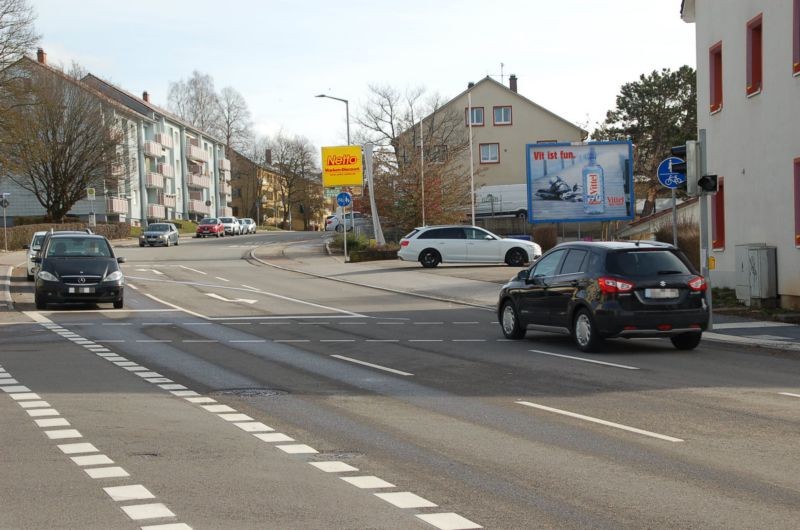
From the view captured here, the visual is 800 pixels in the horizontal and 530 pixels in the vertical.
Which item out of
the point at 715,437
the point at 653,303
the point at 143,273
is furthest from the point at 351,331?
the point at 143,273

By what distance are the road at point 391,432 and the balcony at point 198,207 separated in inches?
4115

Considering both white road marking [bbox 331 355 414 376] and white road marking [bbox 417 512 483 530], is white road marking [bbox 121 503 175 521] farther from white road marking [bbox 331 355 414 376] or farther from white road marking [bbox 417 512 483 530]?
white road marking [bbox 331 355 414 376]

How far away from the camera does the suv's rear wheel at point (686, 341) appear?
55.3 feet

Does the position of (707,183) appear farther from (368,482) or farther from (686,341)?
(368,482)

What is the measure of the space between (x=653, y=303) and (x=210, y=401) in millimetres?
7469

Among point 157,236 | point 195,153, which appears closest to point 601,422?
point 157,236

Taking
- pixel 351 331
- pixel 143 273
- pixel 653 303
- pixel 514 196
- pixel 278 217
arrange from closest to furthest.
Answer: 1. pixel 653 303
2. pixel 351 331
3. pixel 143 273
4. pixel 514 196
5. pixel 278 217

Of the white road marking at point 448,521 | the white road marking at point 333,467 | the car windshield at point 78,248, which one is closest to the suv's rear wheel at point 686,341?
the white road marking at point 333,467

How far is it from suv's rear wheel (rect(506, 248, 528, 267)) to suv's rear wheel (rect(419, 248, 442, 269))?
2.77 meters

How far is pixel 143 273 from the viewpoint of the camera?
42531mm

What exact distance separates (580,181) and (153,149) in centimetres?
6902

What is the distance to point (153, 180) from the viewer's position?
104562mm

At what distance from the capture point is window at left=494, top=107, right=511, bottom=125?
85500 millimetres

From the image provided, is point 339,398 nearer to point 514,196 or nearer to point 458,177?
point 458,177
